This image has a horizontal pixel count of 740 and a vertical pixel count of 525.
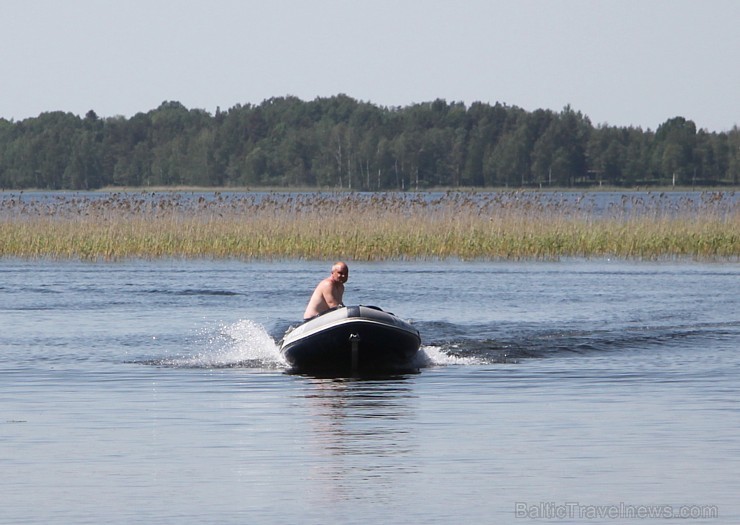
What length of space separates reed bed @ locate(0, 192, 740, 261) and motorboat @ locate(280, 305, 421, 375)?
618 inches

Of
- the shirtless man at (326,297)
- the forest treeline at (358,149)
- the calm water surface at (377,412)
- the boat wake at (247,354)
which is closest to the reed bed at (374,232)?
the calm water surface at (377,412)

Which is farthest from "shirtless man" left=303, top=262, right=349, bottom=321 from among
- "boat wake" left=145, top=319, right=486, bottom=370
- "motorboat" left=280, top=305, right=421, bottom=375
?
"boat wake" left=145, top=319, right=486, bottom=370

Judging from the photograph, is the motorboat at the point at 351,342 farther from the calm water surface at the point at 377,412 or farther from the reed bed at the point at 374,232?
the reed bed at the point at 374,232

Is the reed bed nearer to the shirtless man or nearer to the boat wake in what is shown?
the boat wake

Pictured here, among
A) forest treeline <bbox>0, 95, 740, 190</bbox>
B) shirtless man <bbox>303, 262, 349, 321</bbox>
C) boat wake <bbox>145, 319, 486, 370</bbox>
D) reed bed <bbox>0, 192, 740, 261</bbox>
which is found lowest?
boat wake <bbox>145, 319, 486, 370</bbox>

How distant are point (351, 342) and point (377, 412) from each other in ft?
10.6

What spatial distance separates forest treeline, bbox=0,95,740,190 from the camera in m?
149

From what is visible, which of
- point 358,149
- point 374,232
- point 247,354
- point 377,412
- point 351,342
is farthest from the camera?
point 358,149

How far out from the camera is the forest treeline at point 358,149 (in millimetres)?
149125

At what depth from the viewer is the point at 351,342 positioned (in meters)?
16.9

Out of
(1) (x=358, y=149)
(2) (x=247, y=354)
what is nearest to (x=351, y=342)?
(2) (x=247, y=354)

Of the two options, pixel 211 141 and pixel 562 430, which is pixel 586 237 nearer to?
pixel 562 430

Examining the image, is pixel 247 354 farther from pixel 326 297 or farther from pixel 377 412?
pixel 377 412

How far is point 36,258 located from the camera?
112 feet
